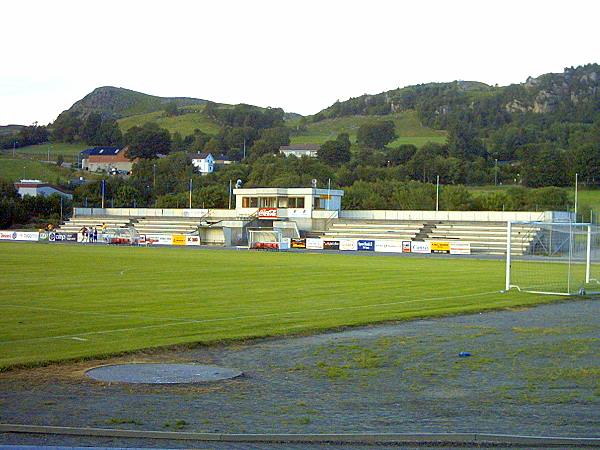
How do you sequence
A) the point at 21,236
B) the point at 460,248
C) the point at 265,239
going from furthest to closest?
the point at 21,236
the point at 265,239
the point at 460,248

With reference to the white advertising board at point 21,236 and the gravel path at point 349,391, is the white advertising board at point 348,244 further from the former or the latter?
the gravel path at point 349,391

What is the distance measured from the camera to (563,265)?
53.3 m

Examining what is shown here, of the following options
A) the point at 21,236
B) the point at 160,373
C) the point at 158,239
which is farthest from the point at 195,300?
the point at 21,236

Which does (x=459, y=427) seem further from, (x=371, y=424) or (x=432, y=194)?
(x=432, y=194)

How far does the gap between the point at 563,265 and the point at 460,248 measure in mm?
22639

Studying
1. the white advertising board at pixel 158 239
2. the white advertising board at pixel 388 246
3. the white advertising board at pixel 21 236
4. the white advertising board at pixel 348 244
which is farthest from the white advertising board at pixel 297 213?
the white advertising board at pixel 21 236

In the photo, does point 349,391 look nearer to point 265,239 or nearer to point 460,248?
point 460,248

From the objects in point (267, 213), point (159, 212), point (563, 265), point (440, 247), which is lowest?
point (440, 247)

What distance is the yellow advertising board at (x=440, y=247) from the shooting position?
252 ft

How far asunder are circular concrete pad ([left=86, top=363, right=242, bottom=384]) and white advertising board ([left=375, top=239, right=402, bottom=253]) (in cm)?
6479

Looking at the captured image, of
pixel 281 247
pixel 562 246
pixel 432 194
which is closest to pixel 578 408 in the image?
pixel 562 246

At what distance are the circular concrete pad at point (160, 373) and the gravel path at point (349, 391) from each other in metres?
0.32

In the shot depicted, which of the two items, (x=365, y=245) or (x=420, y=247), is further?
(x=365, y=245)

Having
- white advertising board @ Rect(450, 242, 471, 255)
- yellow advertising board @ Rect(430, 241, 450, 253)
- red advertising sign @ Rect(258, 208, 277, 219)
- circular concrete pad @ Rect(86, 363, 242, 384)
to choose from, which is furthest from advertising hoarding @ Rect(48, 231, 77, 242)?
circular concrete pad @ Rect(86, 363, 242, 384)
